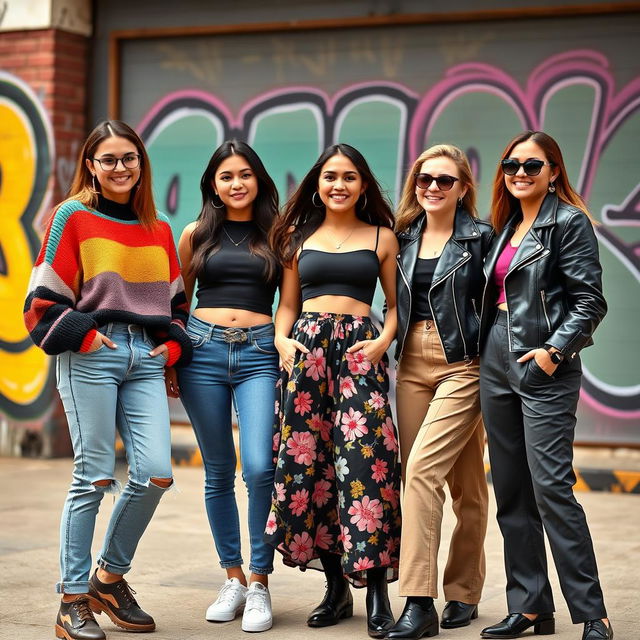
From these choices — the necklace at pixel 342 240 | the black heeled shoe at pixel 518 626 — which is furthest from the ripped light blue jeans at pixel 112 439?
the black heeled shoe at pixel 518 626

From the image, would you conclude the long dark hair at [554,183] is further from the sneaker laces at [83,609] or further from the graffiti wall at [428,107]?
the graffiti wall at [428,107]

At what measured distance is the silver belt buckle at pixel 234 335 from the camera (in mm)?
5422

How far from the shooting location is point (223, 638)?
16.6ft

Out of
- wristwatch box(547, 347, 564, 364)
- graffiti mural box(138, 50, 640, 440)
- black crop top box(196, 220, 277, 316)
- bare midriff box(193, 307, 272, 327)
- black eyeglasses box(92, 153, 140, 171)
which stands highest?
graffiti mural box(138, 50, 640, 440)

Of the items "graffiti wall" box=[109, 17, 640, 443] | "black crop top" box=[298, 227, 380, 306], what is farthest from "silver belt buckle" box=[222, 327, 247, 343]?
"graffiti wall" box=[109, 17, 640, 443]

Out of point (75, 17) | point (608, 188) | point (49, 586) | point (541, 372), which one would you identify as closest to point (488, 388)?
point (541, 372)

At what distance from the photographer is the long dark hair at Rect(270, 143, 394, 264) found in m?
5.47

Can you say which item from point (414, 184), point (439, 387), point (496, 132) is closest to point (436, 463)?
point (439, 387)

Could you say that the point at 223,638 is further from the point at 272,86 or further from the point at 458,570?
the point at 272,86

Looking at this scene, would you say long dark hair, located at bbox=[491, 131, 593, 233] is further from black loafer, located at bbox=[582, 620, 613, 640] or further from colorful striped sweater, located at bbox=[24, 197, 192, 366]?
black loafer, located at bbox=[582, 620, 613, 640]

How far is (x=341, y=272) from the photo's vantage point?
529cm

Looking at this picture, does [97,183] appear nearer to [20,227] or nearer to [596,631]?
[596,631]

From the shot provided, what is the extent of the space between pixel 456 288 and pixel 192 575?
2.21 m

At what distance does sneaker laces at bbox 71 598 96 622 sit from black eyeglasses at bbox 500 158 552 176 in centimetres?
245
